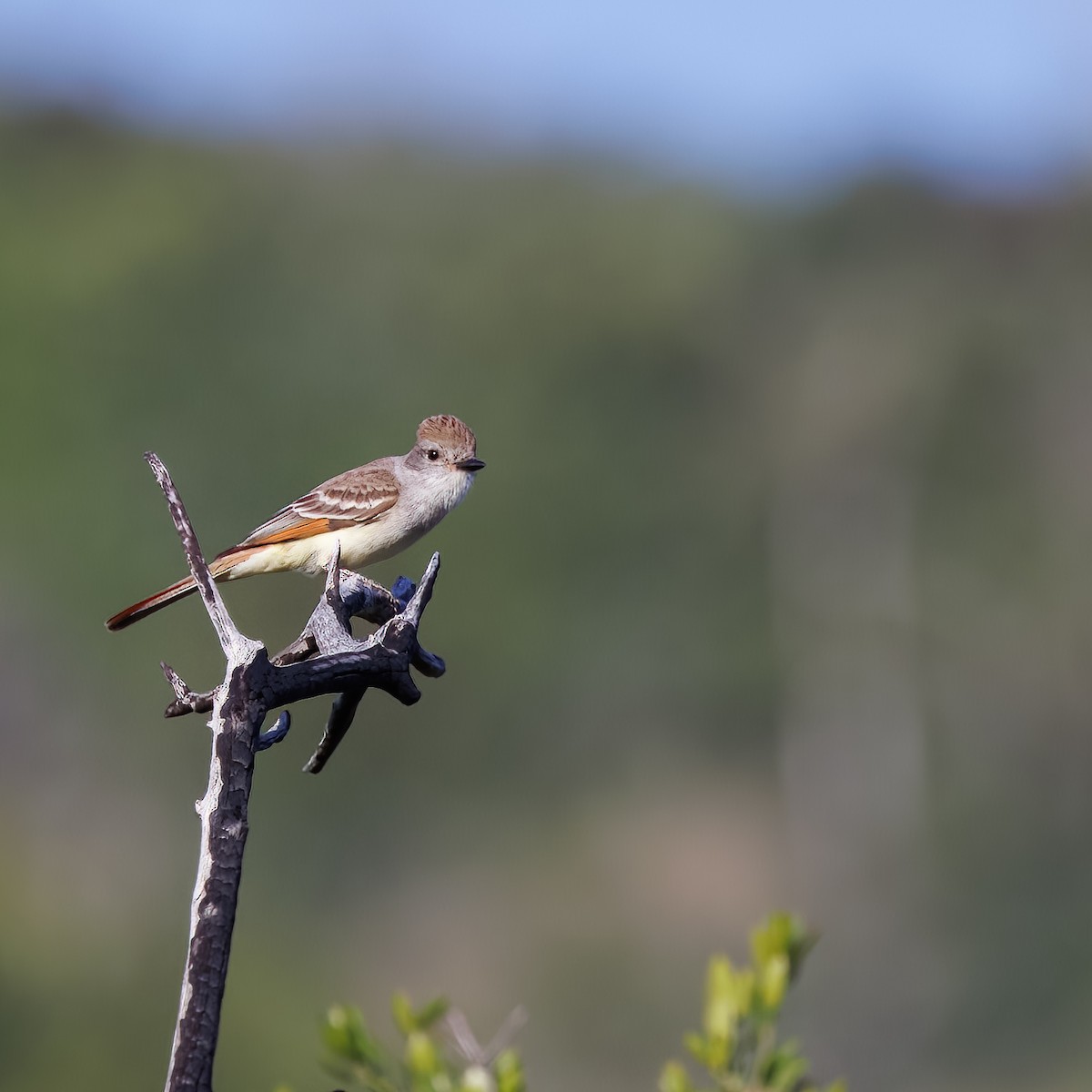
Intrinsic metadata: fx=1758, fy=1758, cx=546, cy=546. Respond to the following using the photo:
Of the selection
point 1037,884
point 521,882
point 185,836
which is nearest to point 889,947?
point 1037,884

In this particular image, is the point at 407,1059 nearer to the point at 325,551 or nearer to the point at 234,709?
the point at 234,709

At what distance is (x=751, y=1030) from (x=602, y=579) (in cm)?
3919

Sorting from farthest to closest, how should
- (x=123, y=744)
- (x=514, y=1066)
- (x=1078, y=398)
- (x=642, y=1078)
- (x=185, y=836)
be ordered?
(x=1078, y=398), (x=123, y=744), (x=185, y=836), (x=642, y=1078), (x=514, y=1066)

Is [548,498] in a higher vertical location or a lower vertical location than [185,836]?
higher

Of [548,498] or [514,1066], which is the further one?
[548,498]

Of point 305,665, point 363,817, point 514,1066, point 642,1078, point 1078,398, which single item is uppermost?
point 1078,398

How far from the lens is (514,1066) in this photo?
338 cm

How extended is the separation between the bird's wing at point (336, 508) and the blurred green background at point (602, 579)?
1999cm

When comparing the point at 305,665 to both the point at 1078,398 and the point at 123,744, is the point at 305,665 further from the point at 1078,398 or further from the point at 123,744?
the point at 1078,398

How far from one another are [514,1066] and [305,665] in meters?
0.88

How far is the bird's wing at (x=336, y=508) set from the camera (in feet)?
28.3

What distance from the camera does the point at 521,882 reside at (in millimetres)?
37344

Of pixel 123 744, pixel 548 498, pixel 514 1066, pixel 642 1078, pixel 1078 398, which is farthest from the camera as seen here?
pixel 1078 398

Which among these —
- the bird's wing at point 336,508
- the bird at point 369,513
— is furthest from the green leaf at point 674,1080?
the bird's wing at point 336,508
